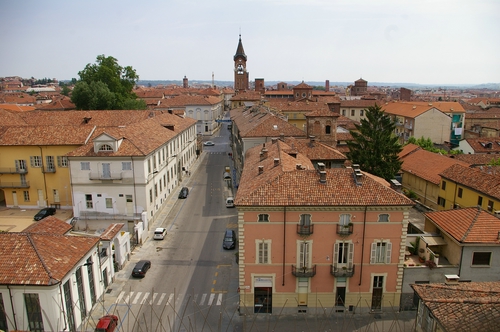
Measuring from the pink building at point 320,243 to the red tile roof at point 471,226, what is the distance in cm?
426

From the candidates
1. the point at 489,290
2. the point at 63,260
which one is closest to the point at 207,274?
the point at 63,260

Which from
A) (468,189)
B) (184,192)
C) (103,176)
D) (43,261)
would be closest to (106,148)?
(103,176)

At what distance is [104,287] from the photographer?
29.7 metres

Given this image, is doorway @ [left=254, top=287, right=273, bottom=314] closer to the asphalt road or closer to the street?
the street

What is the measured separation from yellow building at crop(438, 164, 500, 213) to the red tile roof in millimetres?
8149

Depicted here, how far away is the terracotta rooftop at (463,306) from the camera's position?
52.8 feet

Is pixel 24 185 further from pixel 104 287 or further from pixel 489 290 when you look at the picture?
pixel 489 290

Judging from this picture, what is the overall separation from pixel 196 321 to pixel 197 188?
3215cm

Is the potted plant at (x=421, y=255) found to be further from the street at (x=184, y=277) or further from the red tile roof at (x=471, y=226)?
the street at (x=184, y=277)

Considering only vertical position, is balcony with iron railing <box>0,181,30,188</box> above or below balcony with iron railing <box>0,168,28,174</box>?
below

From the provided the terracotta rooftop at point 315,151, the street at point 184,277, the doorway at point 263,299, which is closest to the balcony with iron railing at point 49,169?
the street at point 184,277

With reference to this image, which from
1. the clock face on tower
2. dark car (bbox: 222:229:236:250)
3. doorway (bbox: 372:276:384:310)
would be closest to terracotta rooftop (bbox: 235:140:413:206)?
doorway (bbox: 372:276:384:310)

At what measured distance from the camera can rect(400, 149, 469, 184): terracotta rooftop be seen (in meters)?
47.1

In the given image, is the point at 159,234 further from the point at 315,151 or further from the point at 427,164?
the point at 427,164
